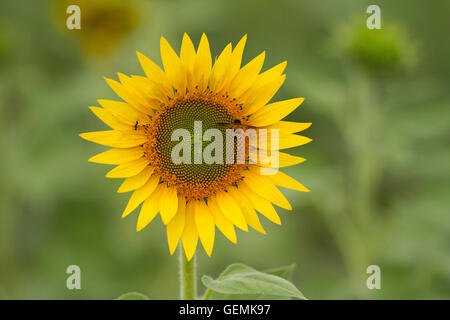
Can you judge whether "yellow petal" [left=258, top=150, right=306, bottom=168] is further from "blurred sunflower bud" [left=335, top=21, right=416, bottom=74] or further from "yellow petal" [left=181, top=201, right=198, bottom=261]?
"blurred sunflower bud" [left=335, top=21, right=416, bottom=74]

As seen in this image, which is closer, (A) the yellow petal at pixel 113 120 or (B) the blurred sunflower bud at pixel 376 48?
(A) the yellow petal at pixel 113 120

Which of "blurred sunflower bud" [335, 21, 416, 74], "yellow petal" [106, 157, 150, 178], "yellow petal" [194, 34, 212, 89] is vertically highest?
"blurred sunflower bud" [335, 21, 416, 74]

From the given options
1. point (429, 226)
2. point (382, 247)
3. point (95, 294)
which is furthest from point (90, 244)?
point (429, 226)
